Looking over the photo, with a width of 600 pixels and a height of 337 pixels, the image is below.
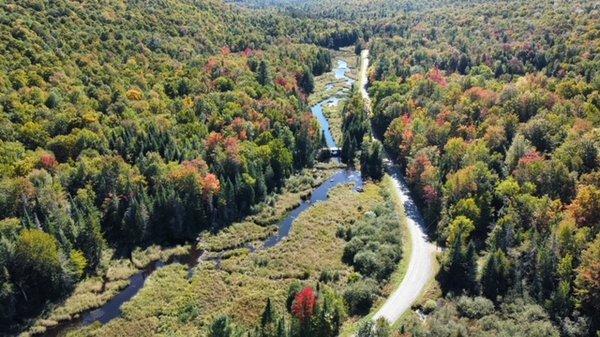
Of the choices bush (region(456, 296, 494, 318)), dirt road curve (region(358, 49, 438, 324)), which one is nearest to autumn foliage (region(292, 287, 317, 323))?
dirt road curve (region(358, 49, 438, 324))

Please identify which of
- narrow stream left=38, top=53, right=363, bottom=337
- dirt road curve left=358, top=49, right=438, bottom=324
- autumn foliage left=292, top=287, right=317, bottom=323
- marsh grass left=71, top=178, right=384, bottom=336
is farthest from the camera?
dirt road curve left=358, top=49, right=438, bottom=324

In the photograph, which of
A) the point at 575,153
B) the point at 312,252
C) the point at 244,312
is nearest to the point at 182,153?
the point at 312,252

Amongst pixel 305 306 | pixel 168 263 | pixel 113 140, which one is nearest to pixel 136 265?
pixel 168 263

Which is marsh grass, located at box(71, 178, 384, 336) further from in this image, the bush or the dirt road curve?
the bush

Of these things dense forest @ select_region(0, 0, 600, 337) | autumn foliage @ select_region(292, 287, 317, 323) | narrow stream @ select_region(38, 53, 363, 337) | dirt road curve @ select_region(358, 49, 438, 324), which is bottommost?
dirt road curve @ select_region(358, 49, 438, 324)

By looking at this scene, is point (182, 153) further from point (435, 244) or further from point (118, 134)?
point (435, 244)

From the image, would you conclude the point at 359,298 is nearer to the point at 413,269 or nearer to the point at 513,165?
the point at 413,269

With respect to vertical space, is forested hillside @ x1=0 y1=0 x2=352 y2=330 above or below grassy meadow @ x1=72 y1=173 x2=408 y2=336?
above
